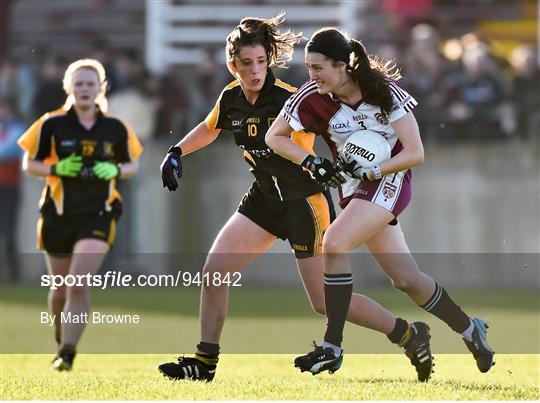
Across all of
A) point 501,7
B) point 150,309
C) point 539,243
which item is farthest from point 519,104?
point 150,309

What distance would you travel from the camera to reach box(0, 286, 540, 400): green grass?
7332 mm

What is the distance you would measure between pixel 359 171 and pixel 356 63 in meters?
0.57

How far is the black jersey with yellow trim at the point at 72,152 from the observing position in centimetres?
973

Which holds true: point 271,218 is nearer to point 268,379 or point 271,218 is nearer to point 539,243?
point 268,379

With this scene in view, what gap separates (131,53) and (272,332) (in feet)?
23.1

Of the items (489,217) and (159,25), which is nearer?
(489,217)

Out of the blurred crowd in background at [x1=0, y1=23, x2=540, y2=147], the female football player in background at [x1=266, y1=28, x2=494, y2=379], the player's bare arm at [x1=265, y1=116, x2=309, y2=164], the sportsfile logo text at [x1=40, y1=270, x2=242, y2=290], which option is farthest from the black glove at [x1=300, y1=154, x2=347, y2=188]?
the blurred crowd in background at [x1=0, y1=23, x2=540, y2=147]

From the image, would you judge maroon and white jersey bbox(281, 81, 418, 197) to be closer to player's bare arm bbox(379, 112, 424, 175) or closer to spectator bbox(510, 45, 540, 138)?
player's bare arm bbox(379, 112, 424, 175)

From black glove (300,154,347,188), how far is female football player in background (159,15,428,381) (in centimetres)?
54

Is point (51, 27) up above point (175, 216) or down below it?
above

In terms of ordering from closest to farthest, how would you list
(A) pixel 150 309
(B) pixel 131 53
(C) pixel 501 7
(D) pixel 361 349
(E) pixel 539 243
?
1. (D) pixel 361 349
2. (A) pixel 150 309
3. (E) pixel 539 243
4. (B) pixel 131 53
5. (C) pixel 501 7

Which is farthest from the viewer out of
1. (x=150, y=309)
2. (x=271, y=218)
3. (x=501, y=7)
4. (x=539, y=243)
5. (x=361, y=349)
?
(x=501, y=7)

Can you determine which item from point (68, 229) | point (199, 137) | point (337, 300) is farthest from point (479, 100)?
point (337, 300)

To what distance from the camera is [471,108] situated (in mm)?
16750
